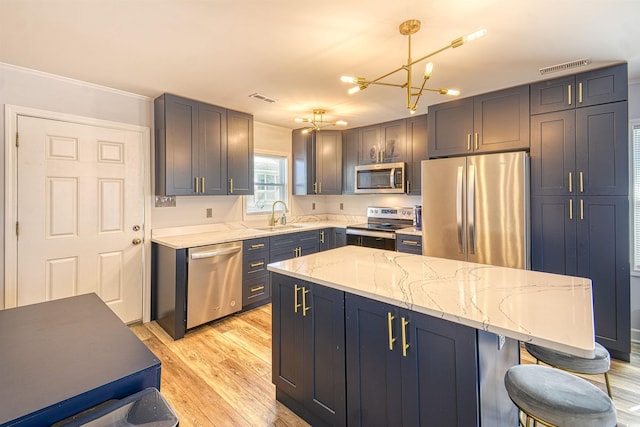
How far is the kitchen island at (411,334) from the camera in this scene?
1186 millimetres

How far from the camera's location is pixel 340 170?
15.7 ft

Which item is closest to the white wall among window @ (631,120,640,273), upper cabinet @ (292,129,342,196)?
upper cabinet @ (292,129,342,196)

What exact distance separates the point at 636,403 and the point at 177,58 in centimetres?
406

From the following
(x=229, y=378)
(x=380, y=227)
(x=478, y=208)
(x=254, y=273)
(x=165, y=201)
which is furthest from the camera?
(x=380, y=227)

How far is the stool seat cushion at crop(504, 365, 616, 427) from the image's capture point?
1130mm

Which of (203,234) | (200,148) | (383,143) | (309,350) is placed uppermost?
(383,143)

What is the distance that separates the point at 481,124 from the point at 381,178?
1460 millimetres

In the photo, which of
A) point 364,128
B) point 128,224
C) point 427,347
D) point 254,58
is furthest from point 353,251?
point 364,128

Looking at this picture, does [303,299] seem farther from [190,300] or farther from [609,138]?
[609,138]

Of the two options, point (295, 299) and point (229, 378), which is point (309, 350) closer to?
point (295, 299)

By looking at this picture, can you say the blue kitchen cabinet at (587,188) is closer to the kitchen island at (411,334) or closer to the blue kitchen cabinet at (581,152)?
the blue kitchen cabinet at (581,152)

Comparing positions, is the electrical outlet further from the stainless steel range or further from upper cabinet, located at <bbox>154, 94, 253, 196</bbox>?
the stainless steel range

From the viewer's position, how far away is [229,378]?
2.31m

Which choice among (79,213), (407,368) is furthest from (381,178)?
(79,213)
